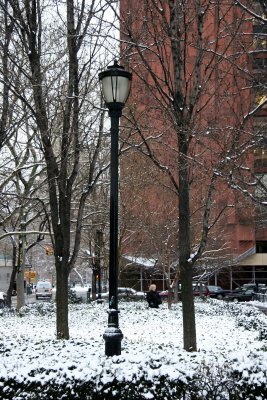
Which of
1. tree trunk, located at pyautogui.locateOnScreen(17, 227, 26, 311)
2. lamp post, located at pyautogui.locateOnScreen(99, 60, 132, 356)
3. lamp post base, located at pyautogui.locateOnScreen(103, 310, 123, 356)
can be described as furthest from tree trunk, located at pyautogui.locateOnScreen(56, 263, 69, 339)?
tree trunk, located at pyautogui.locateOnScreen(17, 227, 26, 311)

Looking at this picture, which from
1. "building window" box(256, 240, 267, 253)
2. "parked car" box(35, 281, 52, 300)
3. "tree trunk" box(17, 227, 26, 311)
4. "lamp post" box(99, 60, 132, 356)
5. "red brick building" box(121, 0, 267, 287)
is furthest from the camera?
"parked car" box(35, 281, 52, 300)

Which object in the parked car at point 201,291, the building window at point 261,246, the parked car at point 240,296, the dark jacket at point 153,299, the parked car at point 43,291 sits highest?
the building window at point 261,246

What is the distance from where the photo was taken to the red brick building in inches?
330

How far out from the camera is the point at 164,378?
540 centimetres

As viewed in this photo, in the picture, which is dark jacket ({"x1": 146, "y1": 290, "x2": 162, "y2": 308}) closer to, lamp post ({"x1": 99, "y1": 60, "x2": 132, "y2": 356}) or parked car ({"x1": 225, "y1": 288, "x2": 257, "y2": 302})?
lamp post ({"x1": 99, "y1": 60, "x2": 132, "y2": 356})

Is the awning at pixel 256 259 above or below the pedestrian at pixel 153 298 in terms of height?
above

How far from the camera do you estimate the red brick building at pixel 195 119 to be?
8375 millimetres

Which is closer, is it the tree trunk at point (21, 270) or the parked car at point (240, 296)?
the tree trunk at point (21, 270)

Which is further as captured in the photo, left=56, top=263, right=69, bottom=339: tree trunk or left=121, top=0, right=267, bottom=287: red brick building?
left=56, top=263, right=69, bottom=339: tree trunk

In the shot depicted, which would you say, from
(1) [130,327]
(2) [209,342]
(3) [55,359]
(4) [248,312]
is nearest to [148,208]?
(4) [248,312]

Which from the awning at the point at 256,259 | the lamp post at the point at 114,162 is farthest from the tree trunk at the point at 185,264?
the awning at the point at 256,259

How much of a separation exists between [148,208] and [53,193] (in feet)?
42.0

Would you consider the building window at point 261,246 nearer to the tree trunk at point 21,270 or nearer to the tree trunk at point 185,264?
the tree trunk at point 21,270

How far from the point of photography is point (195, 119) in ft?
29.8
